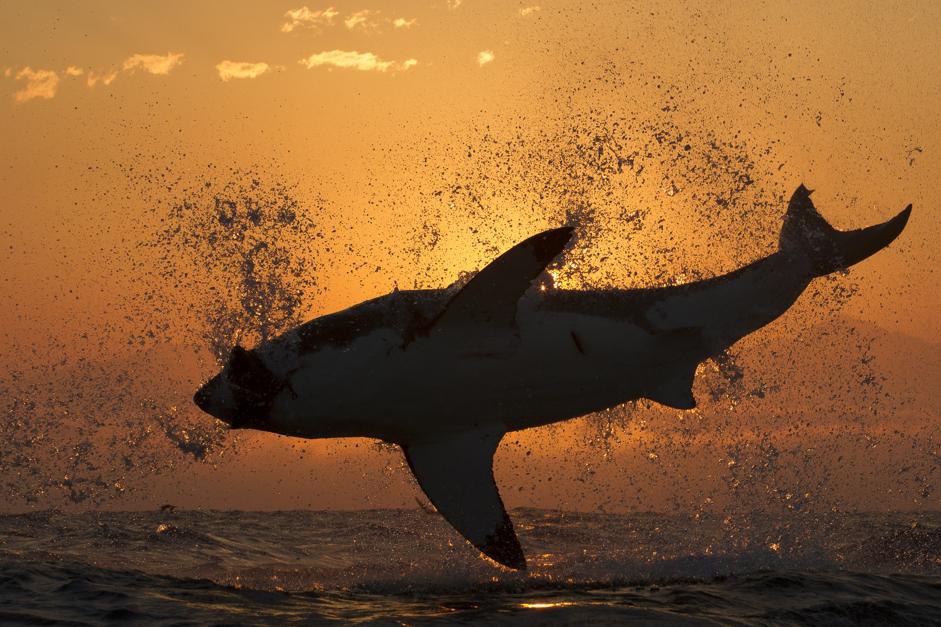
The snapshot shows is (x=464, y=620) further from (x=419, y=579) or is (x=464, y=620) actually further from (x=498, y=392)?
(x=419, y=579)

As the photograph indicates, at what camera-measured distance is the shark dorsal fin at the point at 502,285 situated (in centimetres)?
887

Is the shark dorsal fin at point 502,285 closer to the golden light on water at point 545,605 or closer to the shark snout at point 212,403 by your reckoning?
the shark snout at point 212,403

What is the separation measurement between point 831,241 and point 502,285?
492cm

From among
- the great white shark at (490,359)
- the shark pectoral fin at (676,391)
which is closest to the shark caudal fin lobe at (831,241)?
the great white shark at (490,359)

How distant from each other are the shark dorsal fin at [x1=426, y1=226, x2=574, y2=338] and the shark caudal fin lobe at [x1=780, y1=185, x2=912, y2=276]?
407 cm

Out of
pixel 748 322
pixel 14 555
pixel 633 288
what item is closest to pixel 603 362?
pixel 633 288

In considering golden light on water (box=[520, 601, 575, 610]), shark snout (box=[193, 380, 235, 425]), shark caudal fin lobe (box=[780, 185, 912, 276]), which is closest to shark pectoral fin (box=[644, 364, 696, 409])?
shark caudal fin lobe (box=[780, 185, 912, 276])

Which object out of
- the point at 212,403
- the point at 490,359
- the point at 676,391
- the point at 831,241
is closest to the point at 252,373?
the point at 212,403

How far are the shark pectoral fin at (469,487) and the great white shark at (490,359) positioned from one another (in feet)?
0.05

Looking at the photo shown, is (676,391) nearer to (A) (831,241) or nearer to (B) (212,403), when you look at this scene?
(A) (831,241)

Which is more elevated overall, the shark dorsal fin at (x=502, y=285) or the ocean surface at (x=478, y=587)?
the shark dorsal fin at (x=502, y=285)

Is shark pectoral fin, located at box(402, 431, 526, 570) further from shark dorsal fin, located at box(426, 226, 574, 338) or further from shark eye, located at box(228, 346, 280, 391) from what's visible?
shark eye, located at box(228, 346, 280, 391)

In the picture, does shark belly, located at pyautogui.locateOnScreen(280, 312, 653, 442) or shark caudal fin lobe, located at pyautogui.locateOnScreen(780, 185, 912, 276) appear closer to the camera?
shark belly, located at pyautogui.locateOnScreen(280, 312, 653, 442)

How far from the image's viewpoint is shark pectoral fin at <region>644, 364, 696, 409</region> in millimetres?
10719
